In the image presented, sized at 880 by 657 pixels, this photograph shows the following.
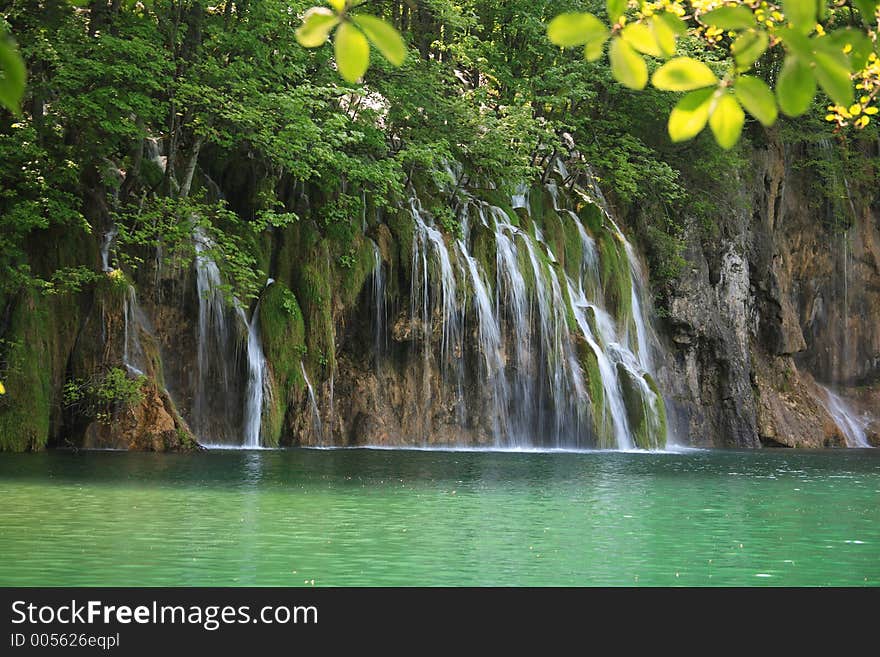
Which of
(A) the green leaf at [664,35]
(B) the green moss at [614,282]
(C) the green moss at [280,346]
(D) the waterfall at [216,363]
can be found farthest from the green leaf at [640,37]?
(B) the green moss at [614,282]

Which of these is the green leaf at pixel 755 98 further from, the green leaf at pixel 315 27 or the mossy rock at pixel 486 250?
the mossy rock at pixel 486 250

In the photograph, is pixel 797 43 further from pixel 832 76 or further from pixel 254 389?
pixel 254 389

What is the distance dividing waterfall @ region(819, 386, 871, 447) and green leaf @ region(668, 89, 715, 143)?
120ft

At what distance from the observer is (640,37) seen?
2.26 metres

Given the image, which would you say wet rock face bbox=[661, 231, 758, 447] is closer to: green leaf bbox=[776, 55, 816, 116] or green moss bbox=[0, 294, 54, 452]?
Result: green moss bbox=[0, 294, 54, 452]

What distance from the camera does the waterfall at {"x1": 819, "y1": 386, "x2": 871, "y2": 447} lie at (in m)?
36.8

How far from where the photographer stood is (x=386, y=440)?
84.4 feet

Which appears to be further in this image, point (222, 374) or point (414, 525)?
point (222, 374)

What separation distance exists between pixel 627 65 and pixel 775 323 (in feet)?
118

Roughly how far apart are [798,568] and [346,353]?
18322 millimetres

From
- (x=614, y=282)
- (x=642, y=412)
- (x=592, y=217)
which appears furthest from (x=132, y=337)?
(x=592, y=217)

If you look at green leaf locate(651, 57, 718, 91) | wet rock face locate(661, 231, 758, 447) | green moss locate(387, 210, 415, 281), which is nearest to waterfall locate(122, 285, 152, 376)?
green moss locate(387, 210, 415, 281)

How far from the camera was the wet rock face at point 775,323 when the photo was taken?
33250 mm
